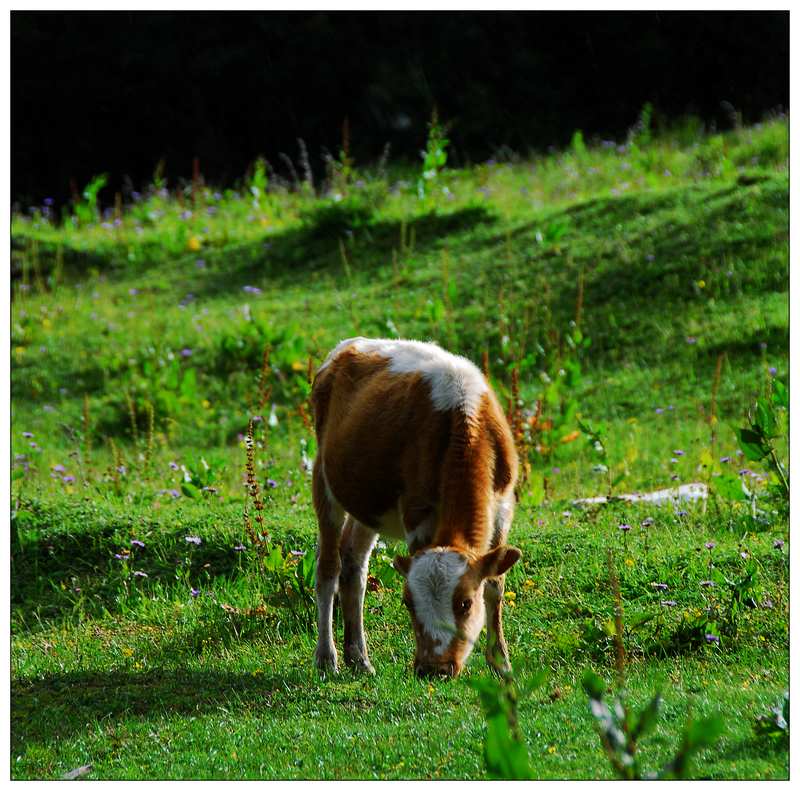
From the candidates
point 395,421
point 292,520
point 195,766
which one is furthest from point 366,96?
point 195,766

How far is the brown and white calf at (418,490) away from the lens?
5051 mm

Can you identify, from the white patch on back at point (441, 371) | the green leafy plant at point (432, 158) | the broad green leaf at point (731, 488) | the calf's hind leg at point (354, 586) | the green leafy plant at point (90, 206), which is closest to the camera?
the white patch on back at point (441, 371)

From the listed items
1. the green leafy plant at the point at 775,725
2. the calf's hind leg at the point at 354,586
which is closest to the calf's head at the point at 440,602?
the calf's hind leg at the point at 354,586

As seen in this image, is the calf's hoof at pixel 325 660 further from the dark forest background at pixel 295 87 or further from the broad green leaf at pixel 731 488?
the dark forest background at pixel 295 87

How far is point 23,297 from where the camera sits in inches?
557

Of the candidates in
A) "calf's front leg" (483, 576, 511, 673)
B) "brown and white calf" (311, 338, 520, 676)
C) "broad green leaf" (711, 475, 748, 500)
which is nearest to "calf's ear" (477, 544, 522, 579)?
"brown and white calf" (311, 338, 520, 676)

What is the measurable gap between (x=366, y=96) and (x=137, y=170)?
4.23 m

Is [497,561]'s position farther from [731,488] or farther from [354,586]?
[731,488]

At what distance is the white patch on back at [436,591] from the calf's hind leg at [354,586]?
0.99 m

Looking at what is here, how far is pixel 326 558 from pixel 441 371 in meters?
1.24

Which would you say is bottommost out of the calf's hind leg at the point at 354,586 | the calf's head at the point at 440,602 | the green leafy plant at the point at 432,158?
the calf's hind leg at the point at 354,586

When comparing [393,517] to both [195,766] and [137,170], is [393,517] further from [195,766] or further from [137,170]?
[137,170]

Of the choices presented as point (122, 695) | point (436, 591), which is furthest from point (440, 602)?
point (122, 695)

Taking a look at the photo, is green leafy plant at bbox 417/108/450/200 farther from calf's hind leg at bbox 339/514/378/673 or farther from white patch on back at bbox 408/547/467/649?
white patch on back at bbox 408/547/467/649
